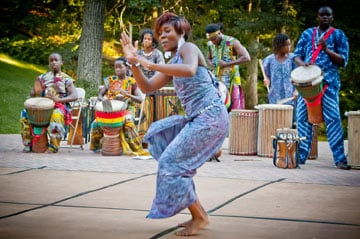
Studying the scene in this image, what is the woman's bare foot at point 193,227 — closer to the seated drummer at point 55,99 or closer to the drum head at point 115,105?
the drum head at point 115,105

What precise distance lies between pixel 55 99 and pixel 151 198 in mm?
4667

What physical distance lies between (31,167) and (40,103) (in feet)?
6.29

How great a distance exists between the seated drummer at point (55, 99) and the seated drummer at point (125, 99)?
450 millimetres

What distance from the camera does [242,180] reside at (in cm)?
811

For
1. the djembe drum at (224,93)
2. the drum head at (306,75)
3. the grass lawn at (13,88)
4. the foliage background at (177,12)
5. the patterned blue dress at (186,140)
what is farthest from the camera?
the foliage background at (177,12)

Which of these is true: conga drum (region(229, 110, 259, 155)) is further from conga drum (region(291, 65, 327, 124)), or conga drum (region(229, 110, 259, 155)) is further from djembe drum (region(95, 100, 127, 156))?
conga drum (region(291, 65, 327, 124))

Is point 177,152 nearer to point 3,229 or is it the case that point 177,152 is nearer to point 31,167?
point 3,229

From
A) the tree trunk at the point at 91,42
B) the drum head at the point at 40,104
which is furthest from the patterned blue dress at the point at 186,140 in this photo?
the tree trunk at the point at 91,42

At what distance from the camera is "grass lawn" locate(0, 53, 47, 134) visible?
17.5 meters

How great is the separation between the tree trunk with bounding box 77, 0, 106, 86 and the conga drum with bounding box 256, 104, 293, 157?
903cm

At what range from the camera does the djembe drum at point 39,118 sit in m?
10.9

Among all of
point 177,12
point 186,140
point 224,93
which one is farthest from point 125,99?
point 177,12

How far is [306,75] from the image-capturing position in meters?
9.20

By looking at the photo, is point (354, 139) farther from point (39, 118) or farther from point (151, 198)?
point (39, 118)
